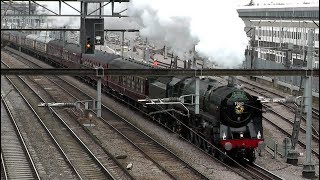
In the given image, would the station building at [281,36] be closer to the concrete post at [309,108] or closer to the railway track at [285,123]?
the railway track at [285,123]

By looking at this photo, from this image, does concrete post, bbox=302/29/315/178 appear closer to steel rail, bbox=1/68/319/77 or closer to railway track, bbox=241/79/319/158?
steel rail, bbox=1/68/319/77

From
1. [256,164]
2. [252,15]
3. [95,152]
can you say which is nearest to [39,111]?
[95,152]

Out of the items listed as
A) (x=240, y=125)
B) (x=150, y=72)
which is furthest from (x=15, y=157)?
(x=240, y=125)

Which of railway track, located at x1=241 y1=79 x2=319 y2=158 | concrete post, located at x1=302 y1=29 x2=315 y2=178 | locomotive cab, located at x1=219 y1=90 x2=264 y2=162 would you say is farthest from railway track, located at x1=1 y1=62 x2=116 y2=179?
railway track, located at x1=241 y1=79 x2=319 y2=158

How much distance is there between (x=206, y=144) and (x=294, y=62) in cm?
2534

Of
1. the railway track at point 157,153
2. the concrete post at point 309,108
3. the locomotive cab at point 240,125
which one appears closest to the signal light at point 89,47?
the railway track at point 157,153

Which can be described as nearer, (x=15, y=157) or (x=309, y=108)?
(x=309, y=108)

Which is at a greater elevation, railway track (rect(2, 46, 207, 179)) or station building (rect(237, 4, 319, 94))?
station building (rect(237, 4, 319, 94))

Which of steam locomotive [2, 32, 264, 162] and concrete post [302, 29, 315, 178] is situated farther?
steam locomotive [2, 32, 264, 162]

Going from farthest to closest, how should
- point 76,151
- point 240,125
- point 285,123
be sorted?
point 285,123, point 76,151, point 240,125

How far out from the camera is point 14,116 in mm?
27484

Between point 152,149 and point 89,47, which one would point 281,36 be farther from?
point 89,47

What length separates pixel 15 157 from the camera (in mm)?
18953

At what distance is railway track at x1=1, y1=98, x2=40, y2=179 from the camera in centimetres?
1664
